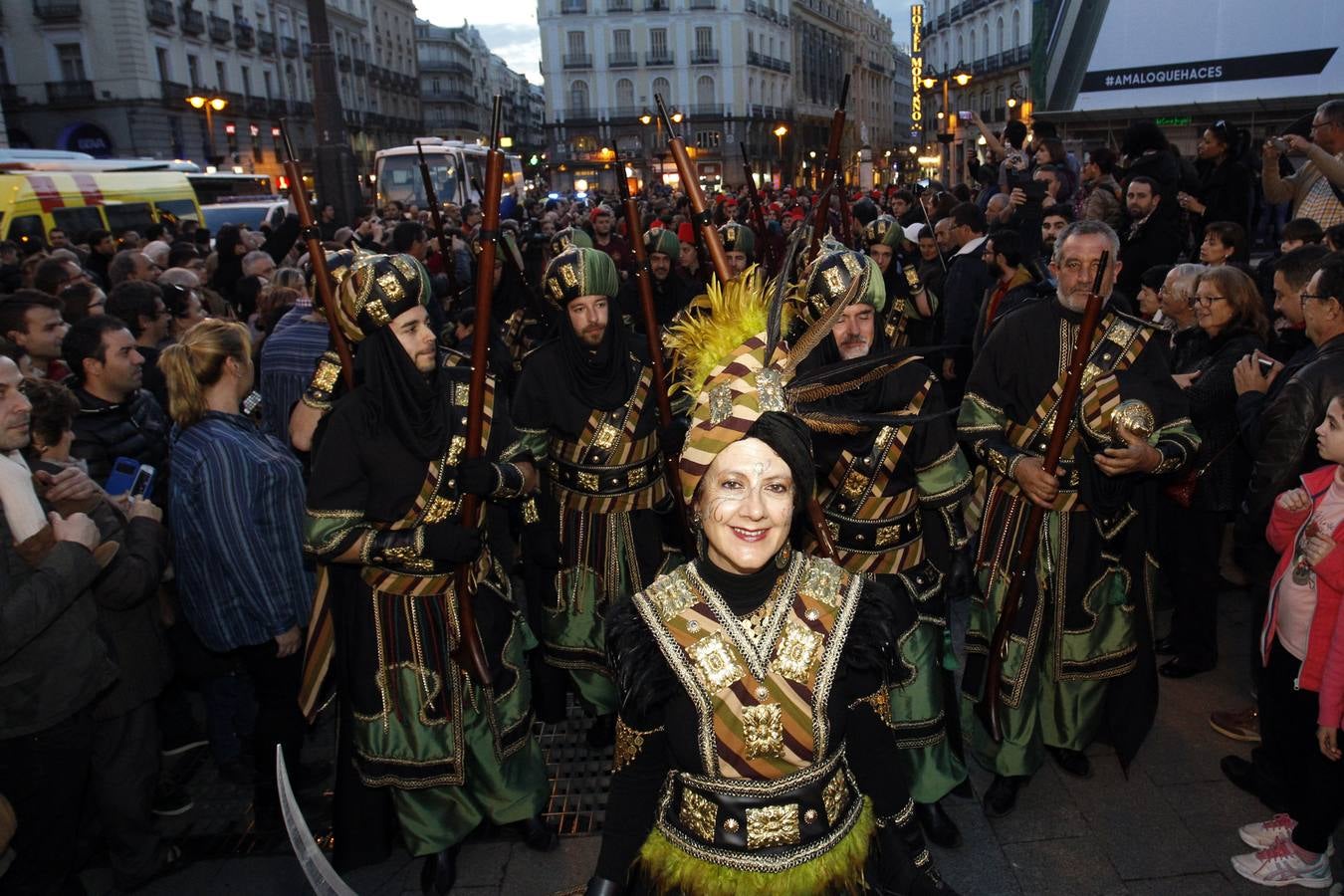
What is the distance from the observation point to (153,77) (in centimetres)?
4291

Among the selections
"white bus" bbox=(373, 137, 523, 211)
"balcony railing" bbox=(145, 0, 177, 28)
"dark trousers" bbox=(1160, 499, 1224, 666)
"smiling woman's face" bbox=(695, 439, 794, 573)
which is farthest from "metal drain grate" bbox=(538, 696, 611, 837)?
"balcony railing" bbox=(145, 0, 177, 28)

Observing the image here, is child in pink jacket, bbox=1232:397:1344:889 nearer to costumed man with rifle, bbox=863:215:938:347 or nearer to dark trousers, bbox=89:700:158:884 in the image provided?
costumed man with rifle, bbox=863:215:938:347

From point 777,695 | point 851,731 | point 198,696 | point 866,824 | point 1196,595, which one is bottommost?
point 198,696

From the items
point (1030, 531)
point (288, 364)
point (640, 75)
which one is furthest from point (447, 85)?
point (1030, 531)

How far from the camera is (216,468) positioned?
159 inches

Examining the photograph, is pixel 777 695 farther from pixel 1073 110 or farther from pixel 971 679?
pixel 1073 110

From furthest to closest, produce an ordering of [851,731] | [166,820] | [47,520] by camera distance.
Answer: [166,820] → [47,520] → [851,731]

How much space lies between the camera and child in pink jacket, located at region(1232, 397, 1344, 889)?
3322 millimetres

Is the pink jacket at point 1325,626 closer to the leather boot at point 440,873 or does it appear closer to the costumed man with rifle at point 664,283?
the leather boot at point 440,873

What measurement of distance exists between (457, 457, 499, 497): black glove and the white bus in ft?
80.1

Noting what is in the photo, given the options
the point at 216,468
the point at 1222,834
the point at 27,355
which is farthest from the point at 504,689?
the point at 27,355

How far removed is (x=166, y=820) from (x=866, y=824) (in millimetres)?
3544

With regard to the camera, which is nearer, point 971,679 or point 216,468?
point 216,468

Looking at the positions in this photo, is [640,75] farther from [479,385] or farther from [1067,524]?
[479,385]
